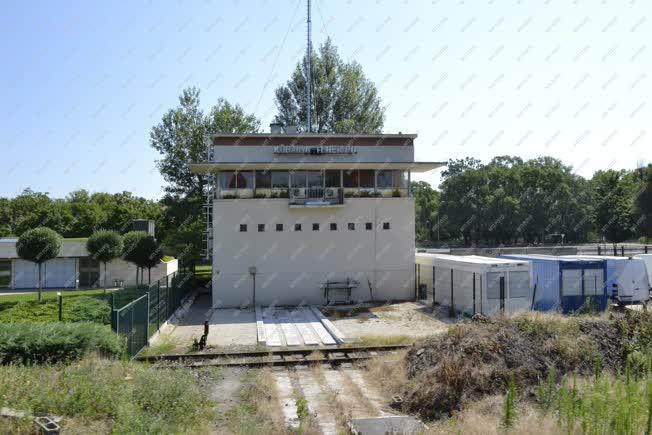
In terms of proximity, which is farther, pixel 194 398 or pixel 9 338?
pixel 9 338

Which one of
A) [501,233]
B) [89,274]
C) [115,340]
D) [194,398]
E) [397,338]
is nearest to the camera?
[194,398]

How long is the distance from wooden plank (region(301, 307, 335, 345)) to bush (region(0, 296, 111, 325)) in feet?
23.3

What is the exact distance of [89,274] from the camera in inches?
1389

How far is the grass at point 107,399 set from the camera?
25.9 ft

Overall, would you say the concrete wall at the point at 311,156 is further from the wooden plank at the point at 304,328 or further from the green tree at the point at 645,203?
the green tree at the point at 645,203

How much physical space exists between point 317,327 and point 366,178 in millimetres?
9543

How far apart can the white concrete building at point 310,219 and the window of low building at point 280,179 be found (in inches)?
1.9

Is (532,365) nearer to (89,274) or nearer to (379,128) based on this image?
(89,274)

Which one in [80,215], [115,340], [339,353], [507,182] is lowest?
[339,353]

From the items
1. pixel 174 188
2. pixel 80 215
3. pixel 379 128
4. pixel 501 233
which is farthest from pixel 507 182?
pixel 80 215

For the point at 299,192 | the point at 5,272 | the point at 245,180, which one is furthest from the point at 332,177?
the point at 5,272

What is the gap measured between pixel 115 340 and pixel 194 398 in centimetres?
380

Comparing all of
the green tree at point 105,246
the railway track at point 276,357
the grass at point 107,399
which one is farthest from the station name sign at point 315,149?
the grass at point 107,399

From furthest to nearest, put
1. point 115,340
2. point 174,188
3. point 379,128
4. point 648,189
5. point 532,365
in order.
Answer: point 648,189 < point 379,128 < point 174,188 < point 115,340 < point 532,365
